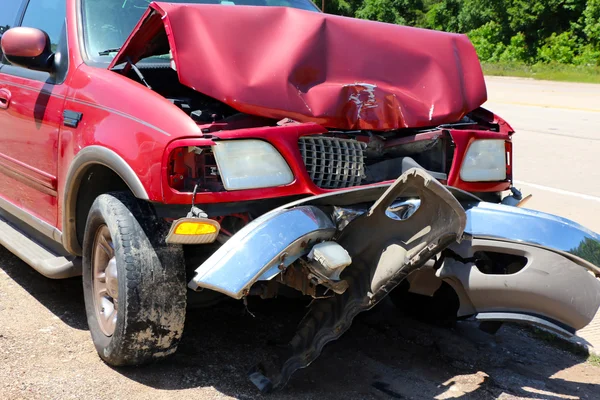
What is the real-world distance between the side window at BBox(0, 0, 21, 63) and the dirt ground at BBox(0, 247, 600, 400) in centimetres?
192

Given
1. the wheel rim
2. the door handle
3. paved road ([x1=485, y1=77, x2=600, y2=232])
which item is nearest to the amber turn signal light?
the wheel rim

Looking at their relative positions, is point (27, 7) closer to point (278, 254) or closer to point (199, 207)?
point (199, 207)

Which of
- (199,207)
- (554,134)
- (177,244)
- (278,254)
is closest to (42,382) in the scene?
(177,244)

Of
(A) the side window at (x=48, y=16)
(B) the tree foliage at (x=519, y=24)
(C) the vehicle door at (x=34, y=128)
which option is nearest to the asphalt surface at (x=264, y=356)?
(C) the vehicle door at (x=34, y=128)

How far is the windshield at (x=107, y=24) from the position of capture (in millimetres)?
4410

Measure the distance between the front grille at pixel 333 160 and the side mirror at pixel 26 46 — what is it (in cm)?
171

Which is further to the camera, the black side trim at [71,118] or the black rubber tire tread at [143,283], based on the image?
the black side trim at [71,118]

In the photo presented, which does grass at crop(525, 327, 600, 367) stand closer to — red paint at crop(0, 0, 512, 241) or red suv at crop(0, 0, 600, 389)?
red suv at crop(0, 0, 600, 389)

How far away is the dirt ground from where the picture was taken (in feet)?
12.2

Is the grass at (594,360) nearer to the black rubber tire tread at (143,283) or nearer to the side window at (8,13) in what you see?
the black rubber tire tread at (143,283)

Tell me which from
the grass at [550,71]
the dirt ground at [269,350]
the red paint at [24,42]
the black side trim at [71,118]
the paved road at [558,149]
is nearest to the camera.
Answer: the dirt ground at [269,350]

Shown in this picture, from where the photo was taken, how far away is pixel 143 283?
11.4 feet

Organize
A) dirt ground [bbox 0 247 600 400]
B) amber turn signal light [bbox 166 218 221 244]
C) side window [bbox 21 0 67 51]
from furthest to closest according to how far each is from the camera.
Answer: side window [bbox 21 0 67 51], dirt ground [bbox 0 247 600 400], amber turn signal light [bbox 166 218 221 244]

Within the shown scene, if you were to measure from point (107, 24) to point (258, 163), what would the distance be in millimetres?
1747
